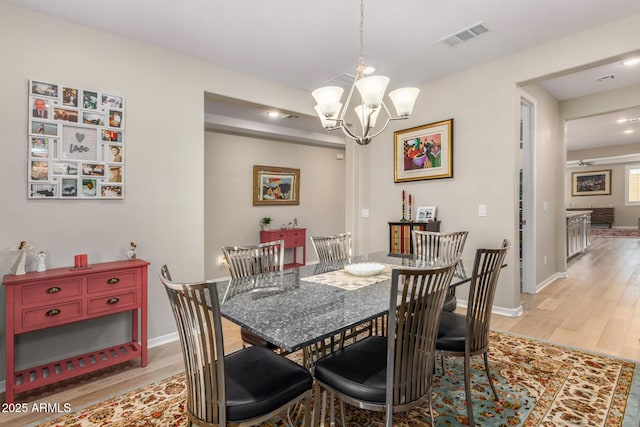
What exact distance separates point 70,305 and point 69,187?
0.90 metres

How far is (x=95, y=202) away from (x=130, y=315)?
992 millimetres

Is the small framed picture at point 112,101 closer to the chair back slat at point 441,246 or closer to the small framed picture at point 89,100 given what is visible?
the small framed picture at point 89,100

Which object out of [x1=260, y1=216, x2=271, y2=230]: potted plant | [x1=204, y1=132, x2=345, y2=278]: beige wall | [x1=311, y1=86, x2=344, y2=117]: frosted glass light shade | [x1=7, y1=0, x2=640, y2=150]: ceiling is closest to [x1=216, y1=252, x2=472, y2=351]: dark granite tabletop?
[x1=311, y1=86, x2=344, y2=117]: frosted glass light shade

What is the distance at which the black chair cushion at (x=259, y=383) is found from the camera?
123 cm

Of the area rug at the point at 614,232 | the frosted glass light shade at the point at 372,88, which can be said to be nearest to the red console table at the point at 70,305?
the frosted glass light shade at the point at 372,88

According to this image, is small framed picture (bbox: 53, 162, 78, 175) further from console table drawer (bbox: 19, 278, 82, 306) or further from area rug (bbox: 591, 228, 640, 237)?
area rug (bbox: 591, 228, 640, 237)

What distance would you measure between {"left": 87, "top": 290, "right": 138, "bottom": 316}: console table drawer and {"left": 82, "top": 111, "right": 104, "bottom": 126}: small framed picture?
53.9 inches

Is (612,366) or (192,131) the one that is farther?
(192,131)

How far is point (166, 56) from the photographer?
9.90ft

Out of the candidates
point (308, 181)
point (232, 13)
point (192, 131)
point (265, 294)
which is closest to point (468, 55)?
point (232, 13)

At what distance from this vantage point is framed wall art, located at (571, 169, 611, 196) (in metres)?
12.2

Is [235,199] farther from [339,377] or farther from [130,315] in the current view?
[339,377]

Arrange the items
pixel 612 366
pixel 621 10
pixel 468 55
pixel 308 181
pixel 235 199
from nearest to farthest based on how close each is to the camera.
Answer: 1. pixel 612 366
2. pixel 621 10
3. pixel 468 55
4. pixel 235 199
5. pixel 308 181

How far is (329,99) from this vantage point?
83.3 inches
